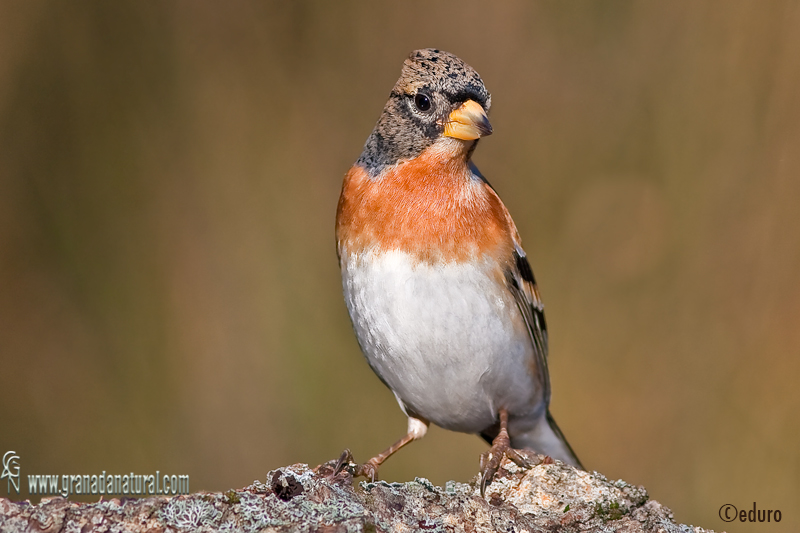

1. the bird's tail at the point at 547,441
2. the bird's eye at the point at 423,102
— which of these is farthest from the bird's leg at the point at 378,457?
the bird's eye at the point at 423,102

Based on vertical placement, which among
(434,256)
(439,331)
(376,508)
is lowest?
(376,508)

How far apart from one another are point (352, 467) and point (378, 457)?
1.37ft

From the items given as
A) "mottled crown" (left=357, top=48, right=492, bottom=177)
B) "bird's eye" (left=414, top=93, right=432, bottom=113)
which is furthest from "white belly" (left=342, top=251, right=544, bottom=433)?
"bird's eye" (left=414, top=93, right=432, bottom=113)

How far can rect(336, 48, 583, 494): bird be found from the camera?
307 centimetres

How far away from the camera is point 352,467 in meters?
2.92

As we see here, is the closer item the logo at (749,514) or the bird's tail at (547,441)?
the bird's tail at (547,441)

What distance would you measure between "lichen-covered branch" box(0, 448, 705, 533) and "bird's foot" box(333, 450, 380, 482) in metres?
0.04

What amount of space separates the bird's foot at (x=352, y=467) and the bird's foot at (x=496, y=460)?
1.58ft

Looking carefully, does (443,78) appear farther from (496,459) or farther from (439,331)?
(496,459)

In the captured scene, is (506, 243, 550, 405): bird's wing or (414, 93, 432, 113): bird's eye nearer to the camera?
(414, 93, 432, 113): bird's eye

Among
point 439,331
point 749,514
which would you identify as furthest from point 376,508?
point 749,514

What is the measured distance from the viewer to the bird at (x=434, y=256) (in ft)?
10.1

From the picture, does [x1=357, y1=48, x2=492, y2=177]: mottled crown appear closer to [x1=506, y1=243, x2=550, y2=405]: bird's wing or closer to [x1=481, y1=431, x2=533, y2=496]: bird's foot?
[x1=506, y1=243, x2=550, y2=405]: bird's wing

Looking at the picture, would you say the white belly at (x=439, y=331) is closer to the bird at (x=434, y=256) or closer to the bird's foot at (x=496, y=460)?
the bird at (x=434, y=256)
